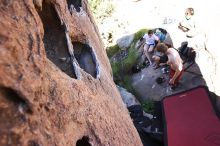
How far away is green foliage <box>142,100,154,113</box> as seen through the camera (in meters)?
9.09

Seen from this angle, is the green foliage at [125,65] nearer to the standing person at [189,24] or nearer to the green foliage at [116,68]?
the green foliage at [116,68]

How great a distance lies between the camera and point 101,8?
14.1 m

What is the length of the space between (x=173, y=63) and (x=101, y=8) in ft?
19.4

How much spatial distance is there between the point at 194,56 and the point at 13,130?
800cm

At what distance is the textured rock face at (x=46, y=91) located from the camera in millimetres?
2094

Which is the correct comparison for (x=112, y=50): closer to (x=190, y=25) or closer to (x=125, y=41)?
(x=125, y=41)

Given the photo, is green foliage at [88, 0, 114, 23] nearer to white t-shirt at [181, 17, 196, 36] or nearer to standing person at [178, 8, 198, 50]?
standing person at [178, 8, 198, 50]

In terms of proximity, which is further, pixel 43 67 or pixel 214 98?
pixel 214 98

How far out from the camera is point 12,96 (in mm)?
2107

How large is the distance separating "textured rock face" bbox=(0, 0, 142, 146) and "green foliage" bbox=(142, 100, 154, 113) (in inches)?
194

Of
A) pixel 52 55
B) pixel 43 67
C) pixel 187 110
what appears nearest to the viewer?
pixel 43 67

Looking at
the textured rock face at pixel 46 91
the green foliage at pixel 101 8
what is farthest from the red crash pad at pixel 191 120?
the green foliage at pixel 101 8

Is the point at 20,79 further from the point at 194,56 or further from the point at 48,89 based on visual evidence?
the point at 194,56

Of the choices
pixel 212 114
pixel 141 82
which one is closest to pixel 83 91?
pixel 212 114
